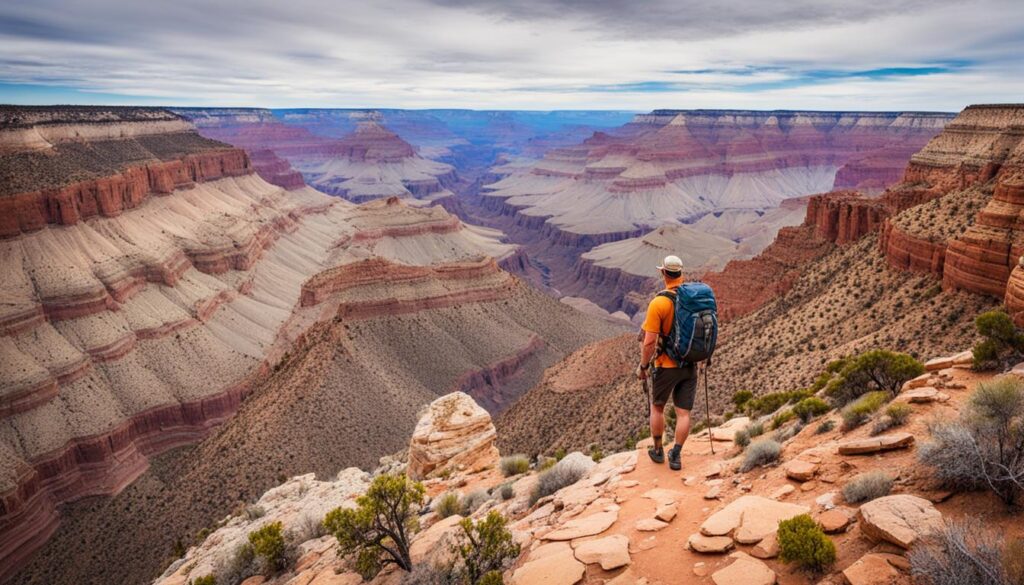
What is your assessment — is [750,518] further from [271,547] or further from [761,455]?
[271,547]

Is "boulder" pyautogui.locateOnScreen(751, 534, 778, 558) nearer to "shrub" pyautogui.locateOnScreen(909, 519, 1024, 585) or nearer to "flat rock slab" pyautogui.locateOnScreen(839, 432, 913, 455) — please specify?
"shrub" pyautogui.locateOnScreen(909, 519, 1024, 585)

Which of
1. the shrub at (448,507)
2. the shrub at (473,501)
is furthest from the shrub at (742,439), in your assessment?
the shrub at (448,507)

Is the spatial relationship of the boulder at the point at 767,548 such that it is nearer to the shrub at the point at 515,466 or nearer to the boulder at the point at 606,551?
the boulder at the point at 606,551

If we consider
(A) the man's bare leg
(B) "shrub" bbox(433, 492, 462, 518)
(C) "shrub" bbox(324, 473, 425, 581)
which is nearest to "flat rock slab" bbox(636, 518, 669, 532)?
(A) the man's bare leg

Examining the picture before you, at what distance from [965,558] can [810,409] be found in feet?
22.8

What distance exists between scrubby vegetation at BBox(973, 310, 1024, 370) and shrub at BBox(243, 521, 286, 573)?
14.6m

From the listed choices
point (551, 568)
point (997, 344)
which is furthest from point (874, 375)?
point (551, 568)

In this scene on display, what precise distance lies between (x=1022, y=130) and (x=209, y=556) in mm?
55305

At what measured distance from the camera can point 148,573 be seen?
30.1 meters

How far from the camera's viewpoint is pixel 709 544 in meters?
7.38

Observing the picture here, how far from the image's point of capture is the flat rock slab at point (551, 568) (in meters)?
7.64

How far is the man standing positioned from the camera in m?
10.0

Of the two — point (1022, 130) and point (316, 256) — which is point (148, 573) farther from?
point (316, 256)

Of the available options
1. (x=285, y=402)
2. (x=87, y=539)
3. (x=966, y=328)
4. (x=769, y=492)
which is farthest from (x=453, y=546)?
(x=87, y=539)
